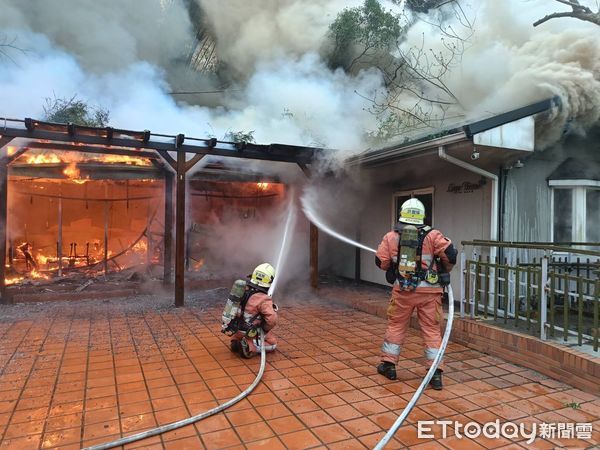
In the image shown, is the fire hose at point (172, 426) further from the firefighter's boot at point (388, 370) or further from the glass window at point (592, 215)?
the glass window at point (592, 215)

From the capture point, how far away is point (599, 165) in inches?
262

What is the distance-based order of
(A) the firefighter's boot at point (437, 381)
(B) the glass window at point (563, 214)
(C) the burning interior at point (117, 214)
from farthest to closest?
(C) the burning interior at point (117, 214) → (B) the glass window at point (563, 214) → (A) the firefighter's boot at point (437, 381)

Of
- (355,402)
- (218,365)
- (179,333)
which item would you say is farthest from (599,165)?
(179,333)

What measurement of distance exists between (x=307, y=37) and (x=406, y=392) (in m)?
19.7

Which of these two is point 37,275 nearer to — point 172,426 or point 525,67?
point 172,426

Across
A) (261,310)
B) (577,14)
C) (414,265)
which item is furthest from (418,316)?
(577,14)

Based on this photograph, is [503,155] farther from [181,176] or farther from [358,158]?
[181,176]

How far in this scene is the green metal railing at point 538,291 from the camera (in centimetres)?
416

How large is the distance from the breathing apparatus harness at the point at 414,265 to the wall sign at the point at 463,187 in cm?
320

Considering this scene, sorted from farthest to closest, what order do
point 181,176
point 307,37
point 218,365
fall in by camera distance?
point 307,37 → point 181,176 → point 218,365

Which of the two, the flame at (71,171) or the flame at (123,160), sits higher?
the flame at (123,160)

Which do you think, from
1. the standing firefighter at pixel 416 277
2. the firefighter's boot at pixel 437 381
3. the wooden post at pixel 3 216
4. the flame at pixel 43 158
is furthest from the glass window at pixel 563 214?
the flame at pixel 43 158

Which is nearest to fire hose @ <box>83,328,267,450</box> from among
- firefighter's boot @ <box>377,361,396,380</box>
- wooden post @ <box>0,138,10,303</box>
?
firefighter's boot @ <box>377,361,396,380</box>

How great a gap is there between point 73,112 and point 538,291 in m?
14.6
